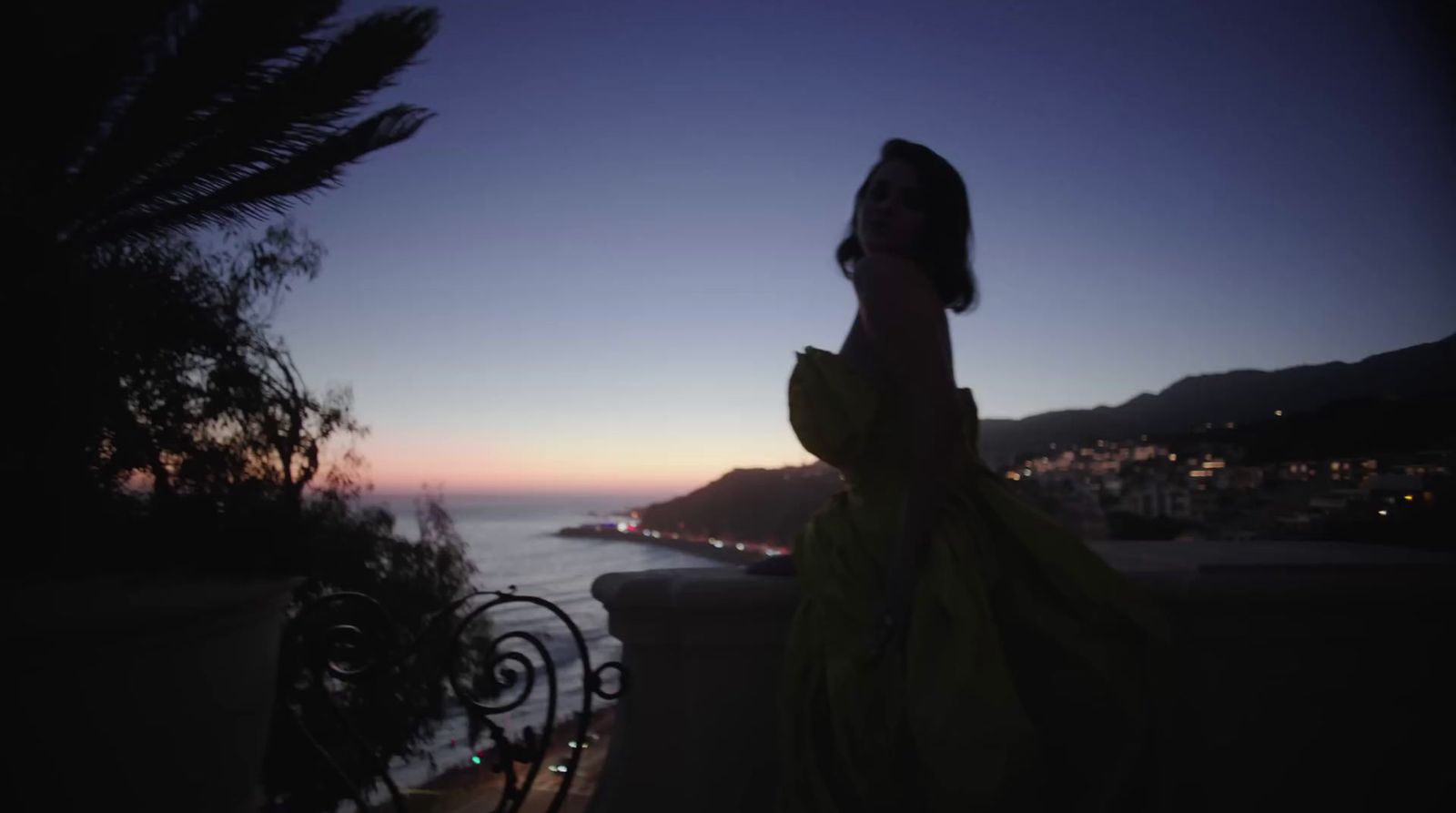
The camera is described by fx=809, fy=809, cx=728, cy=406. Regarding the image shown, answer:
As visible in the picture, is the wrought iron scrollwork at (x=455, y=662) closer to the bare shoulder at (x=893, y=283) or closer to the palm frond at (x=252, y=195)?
the bare shoulder at (x=893, y=283)

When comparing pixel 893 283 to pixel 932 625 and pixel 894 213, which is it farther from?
pixel 932 625

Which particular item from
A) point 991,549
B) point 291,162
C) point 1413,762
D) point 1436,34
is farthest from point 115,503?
point 1436,34

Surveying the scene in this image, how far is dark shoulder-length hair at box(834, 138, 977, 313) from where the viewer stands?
173 centimetres

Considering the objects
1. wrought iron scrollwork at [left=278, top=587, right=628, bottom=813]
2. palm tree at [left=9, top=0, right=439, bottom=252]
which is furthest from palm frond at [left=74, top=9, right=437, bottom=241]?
wrought iron scrollwork at [left=278, top=587, right=628, bottom=813]

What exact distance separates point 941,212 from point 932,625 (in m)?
0.88

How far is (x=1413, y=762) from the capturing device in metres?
1.93

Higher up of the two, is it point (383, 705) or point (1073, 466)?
point (1073, 466)

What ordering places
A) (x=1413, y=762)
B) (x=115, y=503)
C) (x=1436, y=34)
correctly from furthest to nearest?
(x=1436, y=34)
(x=115, y=503)
(x=1413, y=762)

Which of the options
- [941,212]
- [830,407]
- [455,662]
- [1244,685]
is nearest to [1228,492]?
[1244,685]

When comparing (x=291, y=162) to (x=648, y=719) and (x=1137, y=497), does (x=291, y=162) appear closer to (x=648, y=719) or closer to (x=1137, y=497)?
(x=648, y=719)

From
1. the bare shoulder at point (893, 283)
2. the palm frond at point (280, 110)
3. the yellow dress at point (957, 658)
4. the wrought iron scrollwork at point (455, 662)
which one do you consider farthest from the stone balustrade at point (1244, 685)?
the palm frond at point (280, 110)

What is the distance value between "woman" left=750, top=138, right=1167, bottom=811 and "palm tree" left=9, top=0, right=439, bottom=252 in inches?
160

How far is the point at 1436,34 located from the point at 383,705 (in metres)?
9.17

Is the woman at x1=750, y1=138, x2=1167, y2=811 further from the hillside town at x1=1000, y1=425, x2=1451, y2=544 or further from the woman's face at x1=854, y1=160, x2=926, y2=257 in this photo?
the hillside town at x1=1000, y1=425, x2=1451, y2=544
